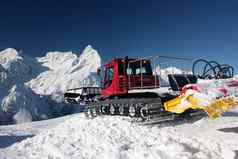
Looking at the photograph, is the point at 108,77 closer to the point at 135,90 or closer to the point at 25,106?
the point at 135,90

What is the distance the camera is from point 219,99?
9.12m

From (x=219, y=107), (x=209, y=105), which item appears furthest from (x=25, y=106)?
(x=219, y=107)

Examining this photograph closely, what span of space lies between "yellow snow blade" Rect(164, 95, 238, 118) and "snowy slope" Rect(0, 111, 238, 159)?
0.79 metres

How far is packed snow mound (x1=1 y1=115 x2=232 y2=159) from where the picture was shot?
7.60m

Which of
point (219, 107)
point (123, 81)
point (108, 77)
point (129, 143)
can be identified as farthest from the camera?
point (108, 77)

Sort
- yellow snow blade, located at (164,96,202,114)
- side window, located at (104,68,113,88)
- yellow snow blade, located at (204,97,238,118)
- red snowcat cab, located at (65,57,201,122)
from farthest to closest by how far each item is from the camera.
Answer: side window, located at (104,68,113,88), red snowcat cab, located at (65,57,201,122), yellow snow blade, located at (164,96,202,114), yellow snow blade, located at (204,97,238,118)

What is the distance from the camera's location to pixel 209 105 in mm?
8938

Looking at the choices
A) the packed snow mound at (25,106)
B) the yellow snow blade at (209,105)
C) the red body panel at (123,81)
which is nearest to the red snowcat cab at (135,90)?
the red body panel at (123,81)

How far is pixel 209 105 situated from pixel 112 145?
3044 millimetres

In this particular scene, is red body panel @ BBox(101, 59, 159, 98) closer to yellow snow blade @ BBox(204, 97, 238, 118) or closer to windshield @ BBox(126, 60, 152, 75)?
windshield @ BBox(126, 60, 152, 75)

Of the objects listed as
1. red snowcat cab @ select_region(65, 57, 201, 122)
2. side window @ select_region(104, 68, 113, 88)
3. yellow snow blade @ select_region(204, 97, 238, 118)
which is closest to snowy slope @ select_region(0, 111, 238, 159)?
yellow snow blade @ select_region(204, 97, 238, 118)

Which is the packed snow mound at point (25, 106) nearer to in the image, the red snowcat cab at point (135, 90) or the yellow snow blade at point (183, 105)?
the red snowcat cab at point (135, 90)

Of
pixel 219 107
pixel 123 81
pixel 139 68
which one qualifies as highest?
pixel 139 68

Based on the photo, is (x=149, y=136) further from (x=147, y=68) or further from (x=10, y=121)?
(x=10, y=121)
